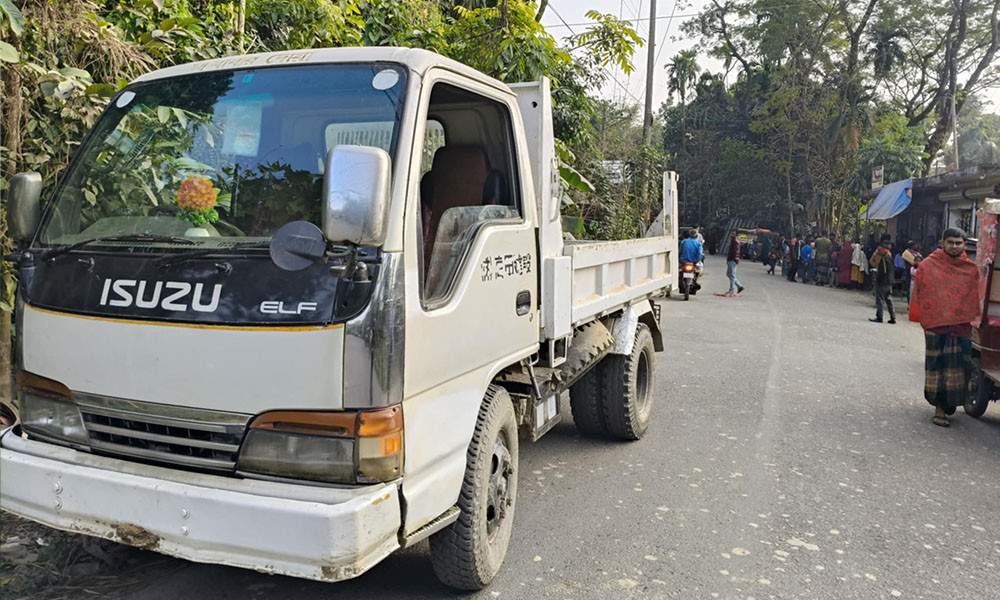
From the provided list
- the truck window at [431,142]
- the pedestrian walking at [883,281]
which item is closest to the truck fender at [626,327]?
the truck window at [431,142]

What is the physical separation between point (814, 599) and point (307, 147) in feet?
9.60

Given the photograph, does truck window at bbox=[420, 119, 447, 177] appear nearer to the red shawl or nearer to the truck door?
the truck door

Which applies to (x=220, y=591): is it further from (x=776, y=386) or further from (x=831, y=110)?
(x=831, y=110)

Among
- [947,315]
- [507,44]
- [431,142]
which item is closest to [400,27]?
[507,44]

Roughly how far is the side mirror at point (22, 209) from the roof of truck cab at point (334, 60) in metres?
0.70

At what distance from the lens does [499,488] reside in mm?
3494

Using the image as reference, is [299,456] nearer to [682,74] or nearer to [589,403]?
[589,403]

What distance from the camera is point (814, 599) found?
11.3 feet

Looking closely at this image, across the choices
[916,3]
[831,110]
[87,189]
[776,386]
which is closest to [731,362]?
[776,386]

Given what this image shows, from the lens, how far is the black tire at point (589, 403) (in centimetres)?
560

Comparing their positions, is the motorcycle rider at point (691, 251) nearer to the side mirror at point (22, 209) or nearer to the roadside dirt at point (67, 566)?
the roadside dirt at point (67, 566)

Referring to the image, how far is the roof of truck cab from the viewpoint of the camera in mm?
3031

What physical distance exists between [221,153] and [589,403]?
11.2 feet

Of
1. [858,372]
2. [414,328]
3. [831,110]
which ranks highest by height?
[831,110]
